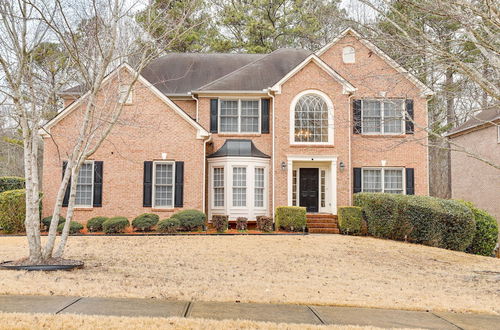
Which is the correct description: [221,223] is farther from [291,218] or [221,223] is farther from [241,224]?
[291,218]

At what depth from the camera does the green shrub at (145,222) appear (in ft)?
50.0

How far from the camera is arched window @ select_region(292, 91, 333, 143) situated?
57.9 feet

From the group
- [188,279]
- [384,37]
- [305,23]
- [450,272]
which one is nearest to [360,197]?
[450,272]

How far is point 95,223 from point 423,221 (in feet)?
37.5

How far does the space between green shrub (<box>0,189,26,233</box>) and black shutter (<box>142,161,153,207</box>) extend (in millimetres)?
4142

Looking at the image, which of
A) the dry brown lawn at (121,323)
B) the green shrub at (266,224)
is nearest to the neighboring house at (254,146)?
the green shrub at (266,224)

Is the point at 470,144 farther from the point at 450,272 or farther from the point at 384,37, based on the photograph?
the point at 384,37

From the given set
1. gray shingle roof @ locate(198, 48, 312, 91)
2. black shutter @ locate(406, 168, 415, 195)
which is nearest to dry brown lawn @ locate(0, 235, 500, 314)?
black shutter @ locate(406, 168, 415, 195)

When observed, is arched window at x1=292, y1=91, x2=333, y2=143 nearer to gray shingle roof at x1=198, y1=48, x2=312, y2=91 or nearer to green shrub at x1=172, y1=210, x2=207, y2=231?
gray shingle roof at x1=198, y1=48, x2=312, y2=91

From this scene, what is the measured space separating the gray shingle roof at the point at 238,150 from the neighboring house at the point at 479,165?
433 inches

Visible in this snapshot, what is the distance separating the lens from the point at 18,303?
19.0ft

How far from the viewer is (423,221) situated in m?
15.0

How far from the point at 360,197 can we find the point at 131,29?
1011 cm

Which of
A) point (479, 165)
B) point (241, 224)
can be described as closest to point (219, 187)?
point (241, 224)
